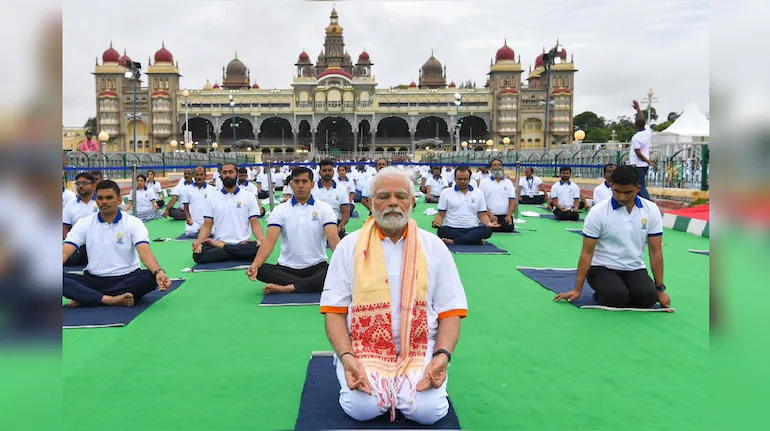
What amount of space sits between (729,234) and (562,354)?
2.83m

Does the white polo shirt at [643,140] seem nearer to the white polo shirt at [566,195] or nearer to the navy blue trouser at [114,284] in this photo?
the white polo shirt at [566,195]

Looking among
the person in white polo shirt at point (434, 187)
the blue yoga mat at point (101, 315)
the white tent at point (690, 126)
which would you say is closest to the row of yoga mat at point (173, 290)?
the blue yoga mat at point (101, 315)

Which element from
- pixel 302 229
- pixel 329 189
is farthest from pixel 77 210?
pixel 329 189

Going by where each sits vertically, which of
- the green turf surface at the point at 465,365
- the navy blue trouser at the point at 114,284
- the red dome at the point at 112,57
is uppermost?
the red dome at the point at 112,57

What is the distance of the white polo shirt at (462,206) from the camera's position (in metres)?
7.95

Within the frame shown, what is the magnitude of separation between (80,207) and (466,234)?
4834 millimetres

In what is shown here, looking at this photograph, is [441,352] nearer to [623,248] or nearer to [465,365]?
[465,365]

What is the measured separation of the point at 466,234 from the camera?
26.2 feet

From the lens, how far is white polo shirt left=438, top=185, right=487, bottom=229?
7953 millimetres

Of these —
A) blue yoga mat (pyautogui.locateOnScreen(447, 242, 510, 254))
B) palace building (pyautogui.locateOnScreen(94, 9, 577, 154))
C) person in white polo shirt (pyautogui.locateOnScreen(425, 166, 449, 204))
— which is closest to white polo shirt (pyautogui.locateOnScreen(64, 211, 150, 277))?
blue yoga mat (pyautogui.locateOnScreen(447, 242, 510, 254))

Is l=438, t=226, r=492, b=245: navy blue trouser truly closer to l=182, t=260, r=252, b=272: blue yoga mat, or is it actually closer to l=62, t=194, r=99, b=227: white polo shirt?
l=182, t=260, r=252, b=272: blue yoga mat

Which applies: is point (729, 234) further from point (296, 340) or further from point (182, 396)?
point (296, 340)

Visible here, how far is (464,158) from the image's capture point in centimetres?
2911

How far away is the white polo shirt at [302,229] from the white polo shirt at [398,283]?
2455 mm
